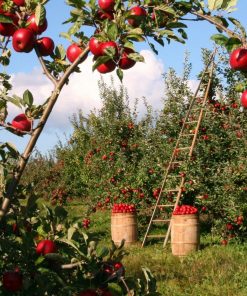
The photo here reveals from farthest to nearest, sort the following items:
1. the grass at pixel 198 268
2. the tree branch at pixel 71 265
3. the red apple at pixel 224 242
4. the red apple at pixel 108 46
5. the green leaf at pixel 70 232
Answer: the red apple at pixel 224 242 < the grass at pixel 198 268 < the green leaf at pixel 70 232 < the tree branch at pixel 71 265 < the red apple at pixel 108 46

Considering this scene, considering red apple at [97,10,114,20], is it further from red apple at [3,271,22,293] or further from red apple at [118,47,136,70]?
red apple at [3,271,22,293]

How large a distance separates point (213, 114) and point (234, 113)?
38 cm

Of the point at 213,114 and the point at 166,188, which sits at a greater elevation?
the point at 213,114

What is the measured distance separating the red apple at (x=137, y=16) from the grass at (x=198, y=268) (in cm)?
342

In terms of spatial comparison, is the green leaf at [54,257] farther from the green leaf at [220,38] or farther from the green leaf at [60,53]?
the green leaf at [220,38]

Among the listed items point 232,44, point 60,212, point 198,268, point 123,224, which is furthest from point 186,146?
point 232,44

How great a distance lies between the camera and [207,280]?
5648mm

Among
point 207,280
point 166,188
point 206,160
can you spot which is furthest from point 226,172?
point 207,280

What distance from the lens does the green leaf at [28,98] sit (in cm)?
152

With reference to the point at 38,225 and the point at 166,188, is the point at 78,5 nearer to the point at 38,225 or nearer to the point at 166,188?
the point at 38,225

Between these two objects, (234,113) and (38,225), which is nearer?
(38,225)

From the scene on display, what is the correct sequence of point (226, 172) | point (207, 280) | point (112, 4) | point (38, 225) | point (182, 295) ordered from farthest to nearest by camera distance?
point (226, 172), point (207, 280), point (182, 295), point (38, 225), point (112, 4)

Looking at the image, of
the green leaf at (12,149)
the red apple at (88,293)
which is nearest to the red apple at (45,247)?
the red apple at (88,293)

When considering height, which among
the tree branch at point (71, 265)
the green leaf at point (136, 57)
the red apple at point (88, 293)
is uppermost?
the green leaf at point (136, 57)
